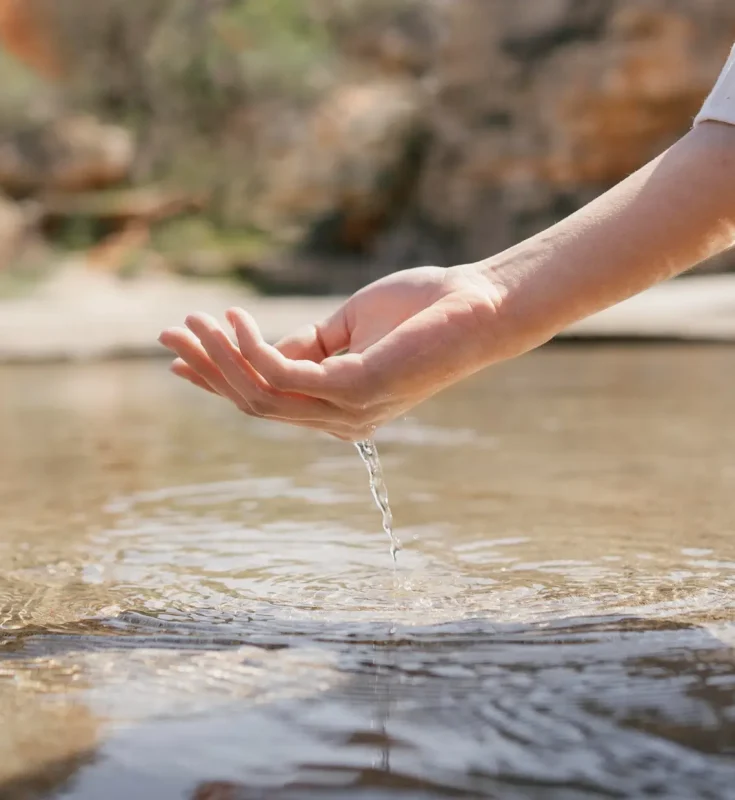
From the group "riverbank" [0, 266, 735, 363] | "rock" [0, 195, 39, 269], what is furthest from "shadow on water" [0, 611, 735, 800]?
"rock" [0, 195, 39, 269]

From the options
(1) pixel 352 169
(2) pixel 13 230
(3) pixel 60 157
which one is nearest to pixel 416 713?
(1) pixel 352 169

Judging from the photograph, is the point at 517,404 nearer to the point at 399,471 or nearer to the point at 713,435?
the point at 713,435

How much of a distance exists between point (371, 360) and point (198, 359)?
10.1 inches

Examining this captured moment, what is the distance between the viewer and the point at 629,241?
149cm

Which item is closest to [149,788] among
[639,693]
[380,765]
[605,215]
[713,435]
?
[380,765]

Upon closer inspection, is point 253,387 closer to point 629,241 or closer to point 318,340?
point 318,340

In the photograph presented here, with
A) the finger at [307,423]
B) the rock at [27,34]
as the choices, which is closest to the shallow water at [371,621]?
the finger at [307,423]

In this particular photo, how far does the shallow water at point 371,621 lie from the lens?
1035mm

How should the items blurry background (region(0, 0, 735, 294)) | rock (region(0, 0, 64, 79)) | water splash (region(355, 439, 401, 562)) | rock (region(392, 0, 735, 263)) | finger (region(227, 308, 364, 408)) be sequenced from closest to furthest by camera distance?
finger (region(227, 308, 364, 408))
water splash (region(355, 439, 401, 562))
rock (region(392, 0, 735, 263))
blurry background (region(0, 0, 735, 294))
rock (region(0, 0, 64, 79))

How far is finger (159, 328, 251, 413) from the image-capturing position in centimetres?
156

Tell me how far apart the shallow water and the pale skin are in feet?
0.97

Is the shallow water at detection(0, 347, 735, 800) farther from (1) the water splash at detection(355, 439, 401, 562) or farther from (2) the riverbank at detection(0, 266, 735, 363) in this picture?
(2) the riverbank at detection(0, 266, 735, 363)

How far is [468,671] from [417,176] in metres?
11.3

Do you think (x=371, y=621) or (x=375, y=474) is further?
(x=375, y=474)
